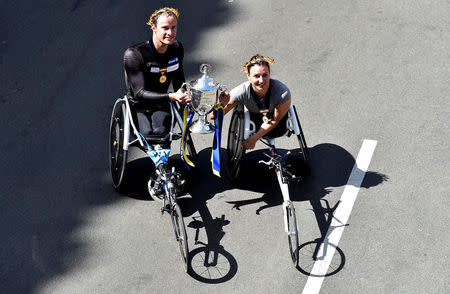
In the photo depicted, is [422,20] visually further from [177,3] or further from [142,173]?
[142,173]

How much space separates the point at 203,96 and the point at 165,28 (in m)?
0.85

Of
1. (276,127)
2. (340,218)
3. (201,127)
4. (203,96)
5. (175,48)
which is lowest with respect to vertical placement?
(340,218)

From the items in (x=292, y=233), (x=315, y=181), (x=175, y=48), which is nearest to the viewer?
(x=292, y=233)

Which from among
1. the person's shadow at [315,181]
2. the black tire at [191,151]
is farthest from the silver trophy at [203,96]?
the person's shadow at [315,181]

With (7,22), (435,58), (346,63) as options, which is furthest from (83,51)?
(435,58)

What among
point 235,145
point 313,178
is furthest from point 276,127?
point 313,178

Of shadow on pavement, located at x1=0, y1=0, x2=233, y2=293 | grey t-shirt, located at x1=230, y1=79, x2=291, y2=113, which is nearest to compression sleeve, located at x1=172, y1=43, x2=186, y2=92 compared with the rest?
grey t-shirt, located at x1=230, y1=79, x2=291, y2=113

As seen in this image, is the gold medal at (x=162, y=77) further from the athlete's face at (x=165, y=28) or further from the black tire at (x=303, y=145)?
the black tire at (x=303, y=145)

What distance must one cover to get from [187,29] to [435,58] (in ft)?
11.7

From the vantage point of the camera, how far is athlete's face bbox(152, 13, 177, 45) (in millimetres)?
7078

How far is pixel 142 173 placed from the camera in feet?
26.7

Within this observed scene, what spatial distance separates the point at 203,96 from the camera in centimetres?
681

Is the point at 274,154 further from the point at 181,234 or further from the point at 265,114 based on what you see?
the point at 181,234

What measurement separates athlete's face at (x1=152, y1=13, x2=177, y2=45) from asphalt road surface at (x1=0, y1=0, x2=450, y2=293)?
5.72 feet
